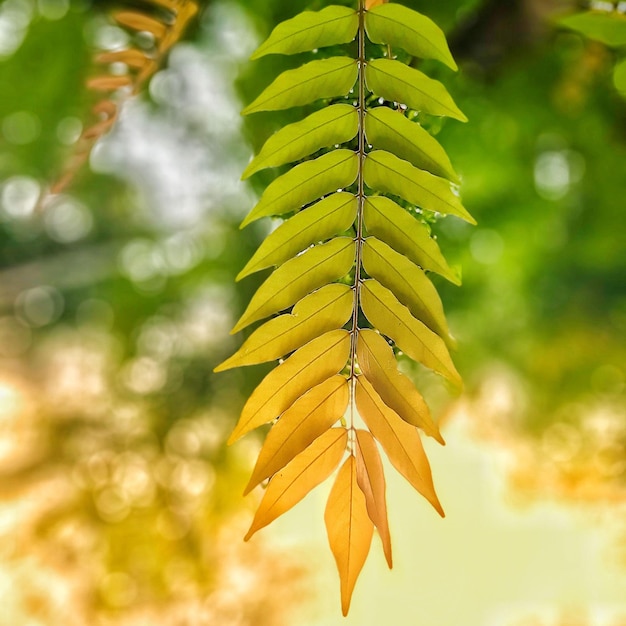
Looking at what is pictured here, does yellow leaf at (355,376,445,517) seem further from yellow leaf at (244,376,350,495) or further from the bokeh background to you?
the bokeh background

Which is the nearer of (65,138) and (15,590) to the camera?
(65,138)

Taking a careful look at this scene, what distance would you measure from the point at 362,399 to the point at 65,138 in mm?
659

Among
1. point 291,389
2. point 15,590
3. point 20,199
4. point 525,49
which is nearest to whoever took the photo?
point 291,389

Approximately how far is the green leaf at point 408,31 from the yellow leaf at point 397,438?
99 mm

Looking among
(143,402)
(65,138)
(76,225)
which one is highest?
(65,138)

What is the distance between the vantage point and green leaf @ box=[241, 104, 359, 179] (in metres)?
0.18

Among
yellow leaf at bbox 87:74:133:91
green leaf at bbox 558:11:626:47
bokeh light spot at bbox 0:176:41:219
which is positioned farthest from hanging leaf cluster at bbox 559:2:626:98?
bokeh light spot at bbox 0:176:41:219

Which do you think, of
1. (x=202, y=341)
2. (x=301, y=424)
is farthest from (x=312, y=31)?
→ (x=202, y=341)

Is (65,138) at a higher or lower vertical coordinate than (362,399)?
lower

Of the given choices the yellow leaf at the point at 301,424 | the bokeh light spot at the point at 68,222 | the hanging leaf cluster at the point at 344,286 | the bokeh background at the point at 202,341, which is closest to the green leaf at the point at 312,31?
the hanging leaf cluster at the point at 344,286

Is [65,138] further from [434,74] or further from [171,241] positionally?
[434,74]

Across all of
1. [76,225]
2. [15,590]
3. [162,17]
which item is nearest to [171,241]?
[76,225]

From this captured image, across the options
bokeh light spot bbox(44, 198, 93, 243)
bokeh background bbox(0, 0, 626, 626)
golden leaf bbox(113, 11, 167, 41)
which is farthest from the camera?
bokeh light spot bbox(44, 198, 93, 243)

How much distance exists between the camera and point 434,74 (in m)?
0.27
